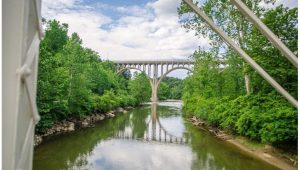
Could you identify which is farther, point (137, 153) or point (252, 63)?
point (137, 153)

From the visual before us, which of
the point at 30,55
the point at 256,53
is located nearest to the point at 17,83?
the point at 30,55

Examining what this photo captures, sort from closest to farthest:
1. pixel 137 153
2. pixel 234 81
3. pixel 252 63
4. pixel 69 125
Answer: pixel 252 63 → pixel 137 153 → pixel 69 125 → pixel 234 81

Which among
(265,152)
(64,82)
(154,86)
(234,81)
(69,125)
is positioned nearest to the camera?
(265,152)

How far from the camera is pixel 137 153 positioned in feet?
46.4

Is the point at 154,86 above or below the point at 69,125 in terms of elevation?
above

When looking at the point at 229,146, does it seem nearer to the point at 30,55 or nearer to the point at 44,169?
the point at 44,169

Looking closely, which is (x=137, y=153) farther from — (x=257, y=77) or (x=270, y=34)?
(x=270, y=34)

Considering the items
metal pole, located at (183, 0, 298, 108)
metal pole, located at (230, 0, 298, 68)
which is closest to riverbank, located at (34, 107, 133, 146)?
metal pole, located at (183, 0, 298, 108)

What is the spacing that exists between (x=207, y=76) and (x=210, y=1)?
9.47 meters

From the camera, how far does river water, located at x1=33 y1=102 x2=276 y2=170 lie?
38.5 ft

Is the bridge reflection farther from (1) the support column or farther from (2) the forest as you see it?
(1) the support column

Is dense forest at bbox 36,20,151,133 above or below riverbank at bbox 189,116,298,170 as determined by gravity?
above

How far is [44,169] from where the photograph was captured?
1057 centimetres

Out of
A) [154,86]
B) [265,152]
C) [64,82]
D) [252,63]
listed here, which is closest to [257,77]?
[265,152]
